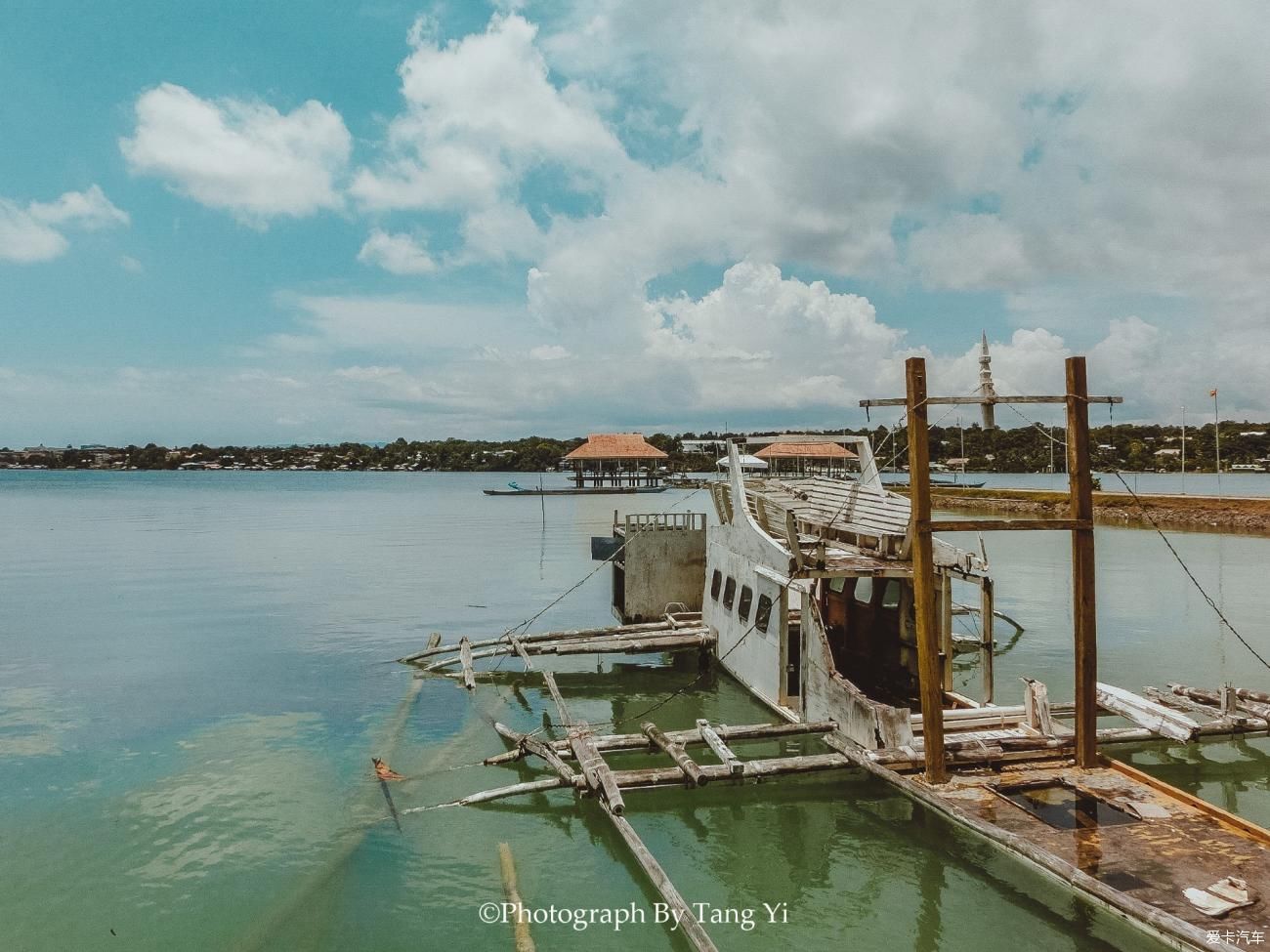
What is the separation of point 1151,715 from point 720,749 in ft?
26.7

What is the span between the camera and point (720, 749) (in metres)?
13.1

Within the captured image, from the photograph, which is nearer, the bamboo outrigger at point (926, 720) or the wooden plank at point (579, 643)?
the bamboo outrigger at point (926, 720)

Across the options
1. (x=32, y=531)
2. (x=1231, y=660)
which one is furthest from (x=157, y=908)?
(x=32, y=531)

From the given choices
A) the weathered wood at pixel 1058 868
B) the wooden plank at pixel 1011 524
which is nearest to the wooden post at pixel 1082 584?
the wooden plank at pixel 1011 524

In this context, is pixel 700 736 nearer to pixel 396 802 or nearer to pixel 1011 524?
pixel 396 802

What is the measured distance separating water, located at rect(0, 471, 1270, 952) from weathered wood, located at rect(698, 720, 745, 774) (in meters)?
1.26

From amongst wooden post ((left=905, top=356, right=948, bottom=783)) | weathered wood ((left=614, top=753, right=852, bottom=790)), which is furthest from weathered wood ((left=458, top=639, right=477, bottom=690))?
wooden post ((left=905, top=356, right=948, bottom=783))

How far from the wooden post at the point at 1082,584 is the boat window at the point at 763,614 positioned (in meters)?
6.38

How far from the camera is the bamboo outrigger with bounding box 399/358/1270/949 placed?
908 centimetres

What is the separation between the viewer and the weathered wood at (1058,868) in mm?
7535

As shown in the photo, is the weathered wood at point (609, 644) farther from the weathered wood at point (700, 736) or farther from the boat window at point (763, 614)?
the weathered wood at point (700, 736)

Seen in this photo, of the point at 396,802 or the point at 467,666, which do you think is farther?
the point at 467,666

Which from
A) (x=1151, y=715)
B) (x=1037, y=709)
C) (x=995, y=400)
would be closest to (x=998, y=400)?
(x=995, y=400)

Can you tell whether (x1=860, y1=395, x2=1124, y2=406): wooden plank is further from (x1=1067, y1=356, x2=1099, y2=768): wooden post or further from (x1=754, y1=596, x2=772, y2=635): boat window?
(x1=754, y1=596, x2=772, y2=635): boat window
